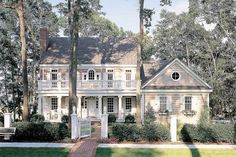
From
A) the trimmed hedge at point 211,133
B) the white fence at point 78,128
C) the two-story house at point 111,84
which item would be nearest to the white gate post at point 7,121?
the white fence at point 78,128

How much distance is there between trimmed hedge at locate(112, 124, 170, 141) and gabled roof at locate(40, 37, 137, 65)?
1868cm

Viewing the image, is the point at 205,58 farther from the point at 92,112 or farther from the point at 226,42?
the point at 92,112

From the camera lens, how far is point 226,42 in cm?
4422

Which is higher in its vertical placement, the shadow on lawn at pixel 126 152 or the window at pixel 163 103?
the window at pixel 163 103

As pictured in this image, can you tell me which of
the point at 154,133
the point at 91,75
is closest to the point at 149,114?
the point at 91,75

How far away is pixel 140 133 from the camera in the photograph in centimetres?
1897

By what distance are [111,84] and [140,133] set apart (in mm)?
17338

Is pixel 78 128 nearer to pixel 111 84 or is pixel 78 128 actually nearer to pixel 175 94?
pixel 175 94

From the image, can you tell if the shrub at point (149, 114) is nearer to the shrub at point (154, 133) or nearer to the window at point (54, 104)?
the window at point (54, 104)

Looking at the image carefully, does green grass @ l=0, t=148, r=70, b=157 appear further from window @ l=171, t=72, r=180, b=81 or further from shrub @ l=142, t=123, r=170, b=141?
window @ l=171, t=72, r=180, b=81

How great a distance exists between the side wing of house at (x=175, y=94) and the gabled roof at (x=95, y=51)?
183 inches

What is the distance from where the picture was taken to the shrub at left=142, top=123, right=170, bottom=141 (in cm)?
1898

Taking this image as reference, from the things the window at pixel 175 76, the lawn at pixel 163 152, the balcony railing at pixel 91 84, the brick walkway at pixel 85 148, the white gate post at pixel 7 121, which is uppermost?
the window at pixel 175 76

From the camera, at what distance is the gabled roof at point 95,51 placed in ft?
124
